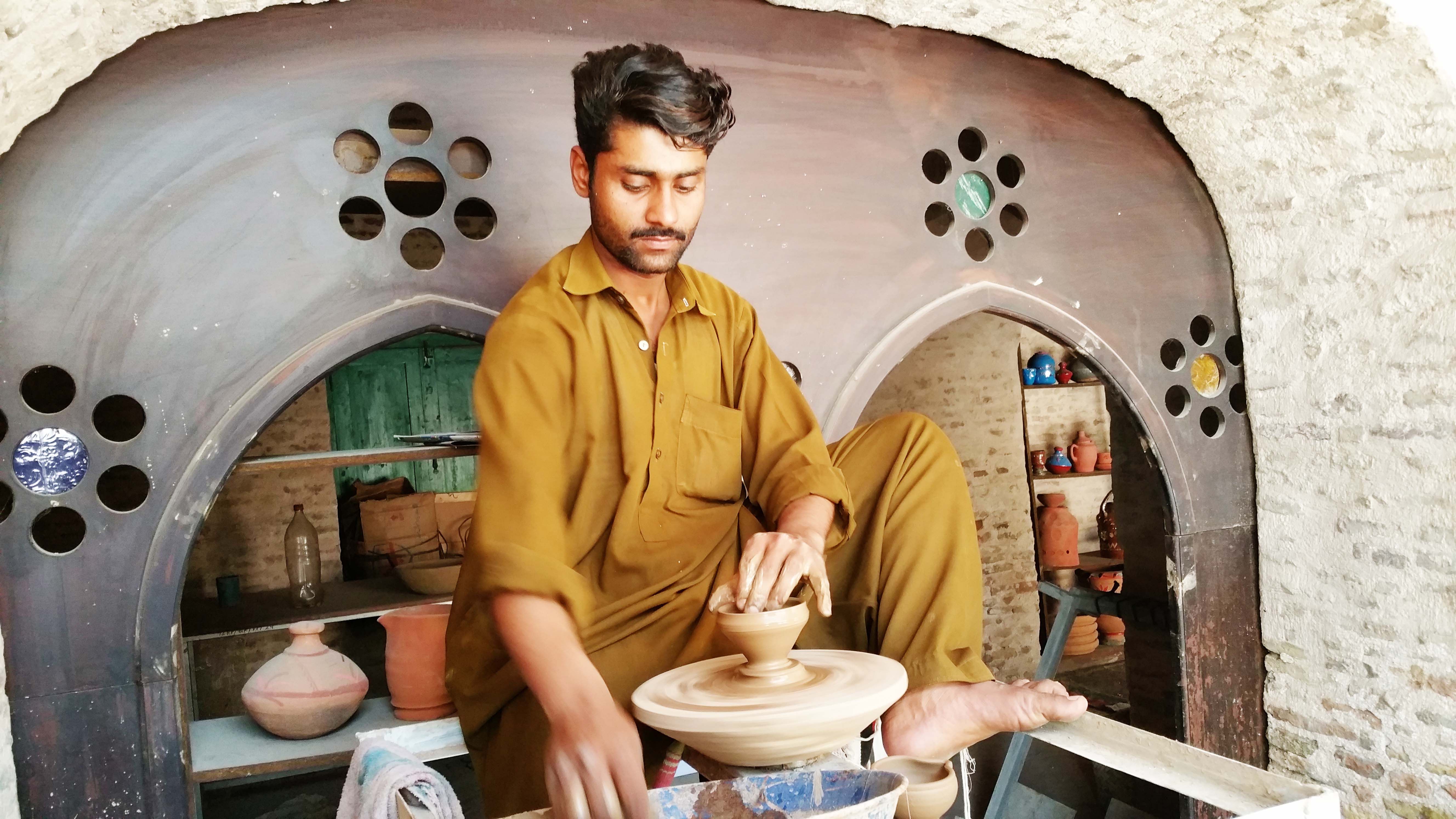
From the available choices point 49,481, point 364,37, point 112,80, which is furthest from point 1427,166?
point 49,481

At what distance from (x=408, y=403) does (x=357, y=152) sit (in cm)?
585

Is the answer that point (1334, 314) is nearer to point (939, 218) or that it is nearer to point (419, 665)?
point (939, 218)

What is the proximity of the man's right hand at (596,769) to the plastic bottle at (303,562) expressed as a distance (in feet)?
9.54

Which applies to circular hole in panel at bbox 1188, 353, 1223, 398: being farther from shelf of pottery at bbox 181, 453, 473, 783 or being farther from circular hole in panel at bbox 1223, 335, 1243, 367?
shelf of pottery at bbox 181, 453, 473, 783

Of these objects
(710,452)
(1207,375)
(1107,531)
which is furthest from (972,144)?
(1107,531)

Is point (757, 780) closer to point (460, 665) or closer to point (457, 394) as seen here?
point (460, 665)

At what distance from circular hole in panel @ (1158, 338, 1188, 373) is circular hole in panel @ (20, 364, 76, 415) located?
3533mm

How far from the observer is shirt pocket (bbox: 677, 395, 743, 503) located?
234 cm

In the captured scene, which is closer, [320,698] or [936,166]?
[320,698]

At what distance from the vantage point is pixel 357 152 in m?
2.74

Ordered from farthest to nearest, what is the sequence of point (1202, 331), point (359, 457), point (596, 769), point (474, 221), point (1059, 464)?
1. point (1059, 464)
2. point (1202, 331)
3. point (474, 221)
4. point (359, 457)
5. point (596, 769)

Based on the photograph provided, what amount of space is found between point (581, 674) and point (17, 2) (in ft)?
6.00

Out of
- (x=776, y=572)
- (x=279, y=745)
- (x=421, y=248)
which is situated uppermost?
(x=421, y=248)

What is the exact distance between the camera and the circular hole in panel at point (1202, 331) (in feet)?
12.8
